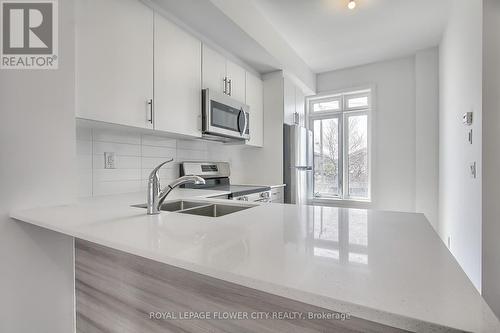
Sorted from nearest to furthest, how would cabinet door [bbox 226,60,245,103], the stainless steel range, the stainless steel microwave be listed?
the stainless steel microwave, the stainless steel range, cabinet door [bbox 226,60,245,103]

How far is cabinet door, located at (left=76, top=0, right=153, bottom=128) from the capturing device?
4.62 feet

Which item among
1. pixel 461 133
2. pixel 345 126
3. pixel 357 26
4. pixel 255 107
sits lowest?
pixel 461 133

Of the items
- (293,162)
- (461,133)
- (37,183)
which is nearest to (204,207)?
(37,183)

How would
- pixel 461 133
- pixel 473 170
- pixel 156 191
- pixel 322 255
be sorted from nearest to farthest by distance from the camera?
pixel 322 255
pixel 156 191
pixel 473 170
pixel 461 133

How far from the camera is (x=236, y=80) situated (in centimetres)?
275

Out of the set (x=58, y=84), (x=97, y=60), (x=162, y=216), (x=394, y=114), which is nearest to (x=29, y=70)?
(x=58, y=84)

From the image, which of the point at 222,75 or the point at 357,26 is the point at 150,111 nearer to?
the point at 222,75

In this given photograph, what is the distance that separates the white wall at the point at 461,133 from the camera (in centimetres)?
163

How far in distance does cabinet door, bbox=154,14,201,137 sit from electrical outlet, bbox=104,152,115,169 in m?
0.40

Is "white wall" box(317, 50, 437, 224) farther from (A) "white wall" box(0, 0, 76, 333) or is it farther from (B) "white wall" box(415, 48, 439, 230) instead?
(A) "white wall" box(0, 0, 76, 333)

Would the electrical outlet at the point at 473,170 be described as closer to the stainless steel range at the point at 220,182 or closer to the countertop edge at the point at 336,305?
the stainless steel range at the point at 220,182

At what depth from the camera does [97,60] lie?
147 cm

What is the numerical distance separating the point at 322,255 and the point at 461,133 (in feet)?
7.15

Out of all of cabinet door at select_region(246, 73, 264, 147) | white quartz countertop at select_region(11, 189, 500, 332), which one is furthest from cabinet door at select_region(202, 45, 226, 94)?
white quartz countertop at select_region(11, 189, 500, 332)
